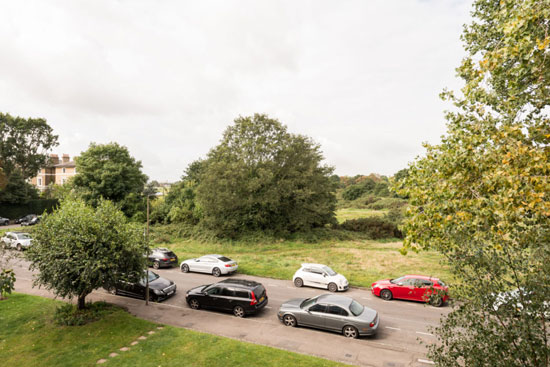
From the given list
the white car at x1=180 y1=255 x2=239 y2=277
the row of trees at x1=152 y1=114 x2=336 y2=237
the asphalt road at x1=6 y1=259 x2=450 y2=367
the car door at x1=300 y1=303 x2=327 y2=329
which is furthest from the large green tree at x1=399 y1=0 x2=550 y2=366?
the row of trees at x1=152 y1=114 x2=336 y2=237

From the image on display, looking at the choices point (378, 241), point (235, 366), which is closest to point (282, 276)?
point (235, 366)

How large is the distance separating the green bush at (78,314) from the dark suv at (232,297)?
3839mm

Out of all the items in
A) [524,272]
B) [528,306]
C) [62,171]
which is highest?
[62,171]

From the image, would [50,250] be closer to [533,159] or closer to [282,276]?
[282,276]

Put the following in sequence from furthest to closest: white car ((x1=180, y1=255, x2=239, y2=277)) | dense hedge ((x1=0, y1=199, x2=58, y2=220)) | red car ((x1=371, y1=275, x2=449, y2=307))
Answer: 1. dense hedge ((x1=0, y1=199, x2=58, y2=220))
2. white car ((x1=180, y1=255, x2=239, y2=277))
3. red car ((x1=371, y1=275, x2=449, y2=307))

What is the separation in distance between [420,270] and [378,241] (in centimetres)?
1338

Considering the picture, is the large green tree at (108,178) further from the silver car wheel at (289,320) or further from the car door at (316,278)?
the silver car wheel at (289,320)

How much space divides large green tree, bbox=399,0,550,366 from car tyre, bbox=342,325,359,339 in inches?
217

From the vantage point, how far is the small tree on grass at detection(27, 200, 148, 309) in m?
11.2

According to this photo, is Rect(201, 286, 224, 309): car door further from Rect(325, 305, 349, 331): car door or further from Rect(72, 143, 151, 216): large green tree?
Rect(72, 143, 151, 216): large green tree

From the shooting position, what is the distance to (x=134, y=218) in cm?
3644

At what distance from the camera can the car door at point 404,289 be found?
605 inches

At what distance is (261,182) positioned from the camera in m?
30.2

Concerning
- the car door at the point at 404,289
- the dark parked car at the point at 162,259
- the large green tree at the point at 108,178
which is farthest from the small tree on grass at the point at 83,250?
the large green tree at the point at 108,178
